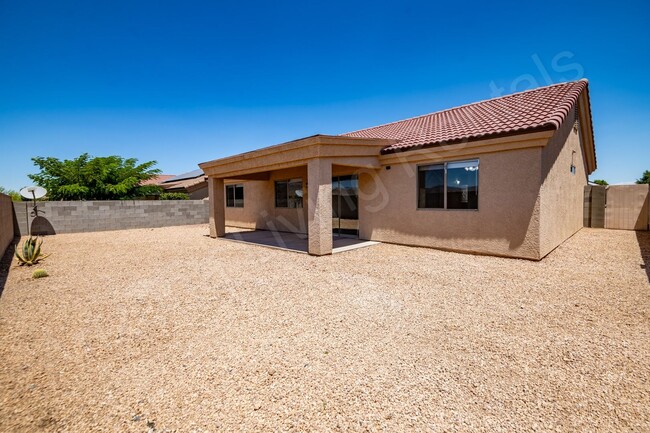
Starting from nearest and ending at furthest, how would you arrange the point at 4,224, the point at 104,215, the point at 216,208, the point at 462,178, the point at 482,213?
the point at 482,213, the point at 462,178, the point at 4,224, the point at 216,208, the point at 104,215

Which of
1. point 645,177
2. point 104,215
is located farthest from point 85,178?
point 645,177

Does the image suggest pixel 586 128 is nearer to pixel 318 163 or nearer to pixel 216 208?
pixel 318 163

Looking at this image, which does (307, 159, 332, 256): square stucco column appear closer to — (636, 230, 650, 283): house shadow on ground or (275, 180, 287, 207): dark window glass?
(275, 180, 287, 207): dark window glass

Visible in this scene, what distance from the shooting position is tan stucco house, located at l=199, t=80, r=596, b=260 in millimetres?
7691

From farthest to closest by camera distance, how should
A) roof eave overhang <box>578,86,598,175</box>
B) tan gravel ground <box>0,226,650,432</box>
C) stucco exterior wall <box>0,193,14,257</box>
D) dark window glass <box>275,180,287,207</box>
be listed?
dark window glass <box>275,180,287,207</box>, roof eave overhang <box>578,86,598,175</box>, stucco exterior wall <box>0,193,14,257</box>, tan gravel ground <box>0,226,650,432</box>

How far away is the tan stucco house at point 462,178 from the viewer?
7.69 meters

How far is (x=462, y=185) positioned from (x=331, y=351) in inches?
285

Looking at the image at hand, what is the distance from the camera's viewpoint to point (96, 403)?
260 cm

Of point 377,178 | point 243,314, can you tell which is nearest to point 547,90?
point 377,178

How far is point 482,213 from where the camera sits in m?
8.36

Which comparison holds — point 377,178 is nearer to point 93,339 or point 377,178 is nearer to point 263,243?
point 263,243

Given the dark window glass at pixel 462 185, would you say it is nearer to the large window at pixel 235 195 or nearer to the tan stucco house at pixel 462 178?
the tan stucco house at pixel 462 178

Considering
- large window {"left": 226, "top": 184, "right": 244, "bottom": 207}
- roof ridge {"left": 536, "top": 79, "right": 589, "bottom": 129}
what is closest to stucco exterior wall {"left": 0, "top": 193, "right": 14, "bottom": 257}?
large window {"left": 226, "top": 184, "right": 244, "bottom": 207}

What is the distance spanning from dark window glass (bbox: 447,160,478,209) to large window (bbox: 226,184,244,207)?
504 inches
